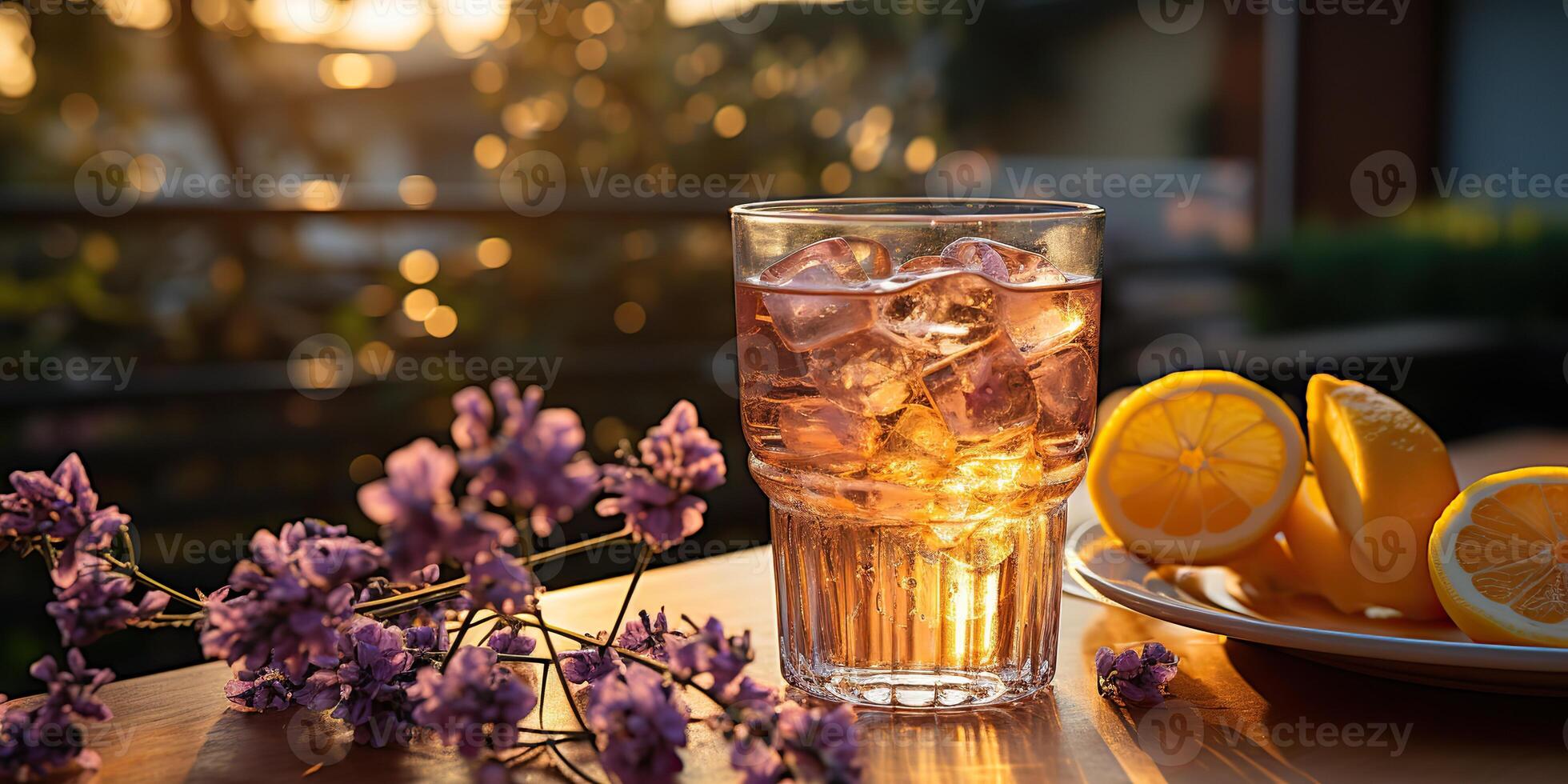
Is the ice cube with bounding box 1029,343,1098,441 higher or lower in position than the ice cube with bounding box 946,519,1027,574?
higher

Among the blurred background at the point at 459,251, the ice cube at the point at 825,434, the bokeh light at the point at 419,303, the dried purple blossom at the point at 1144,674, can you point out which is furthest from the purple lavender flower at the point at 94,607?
the bokeh light at the point at 419,303

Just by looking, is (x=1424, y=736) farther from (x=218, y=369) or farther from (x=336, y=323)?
(x=336, y=323)

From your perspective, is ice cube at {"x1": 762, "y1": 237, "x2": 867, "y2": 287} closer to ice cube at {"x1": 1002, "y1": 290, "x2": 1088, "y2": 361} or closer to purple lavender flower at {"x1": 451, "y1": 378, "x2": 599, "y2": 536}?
ice cube at {"x1": 1002, "y1": 290, "x2": 1088, "y2": 361}

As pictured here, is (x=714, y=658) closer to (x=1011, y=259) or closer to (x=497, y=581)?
(x=497, y=581)

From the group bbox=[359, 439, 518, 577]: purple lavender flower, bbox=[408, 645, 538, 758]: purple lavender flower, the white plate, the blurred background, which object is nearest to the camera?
bbox=[359, 439, 518, 577]: purple lavender flower

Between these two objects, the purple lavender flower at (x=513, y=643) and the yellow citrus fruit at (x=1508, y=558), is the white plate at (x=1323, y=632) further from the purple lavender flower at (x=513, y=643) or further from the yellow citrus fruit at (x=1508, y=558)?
the purple lavender flower at (x=513, y=643)

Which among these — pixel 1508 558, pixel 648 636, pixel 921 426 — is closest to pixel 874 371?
pixel 921 426

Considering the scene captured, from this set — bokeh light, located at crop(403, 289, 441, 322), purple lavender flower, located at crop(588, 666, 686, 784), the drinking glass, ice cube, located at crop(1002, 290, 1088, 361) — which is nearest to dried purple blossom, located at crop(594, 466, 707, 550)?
purple lavender flower, located at crop(588, 666, 686, 784)
